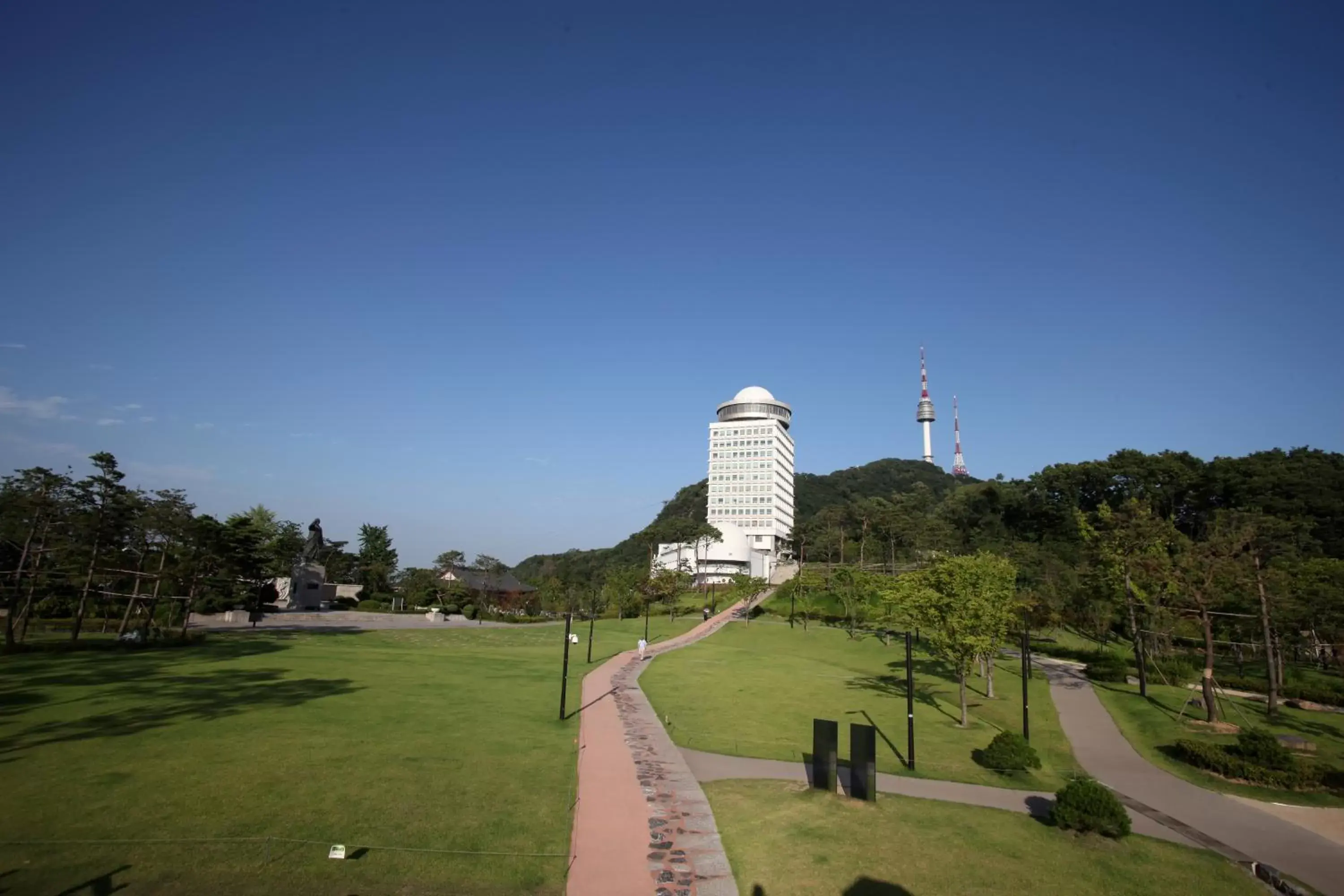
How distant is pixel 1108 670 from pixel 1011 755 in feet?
76.1

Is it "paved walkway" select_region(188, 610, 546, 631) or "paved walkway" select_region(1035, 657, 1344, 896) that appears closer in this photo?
"paved walkway" select_region(1035, 657, 1344, 896)

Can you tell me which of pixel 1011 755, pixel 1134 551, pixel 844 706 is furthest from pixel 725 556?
pixel 1011 755

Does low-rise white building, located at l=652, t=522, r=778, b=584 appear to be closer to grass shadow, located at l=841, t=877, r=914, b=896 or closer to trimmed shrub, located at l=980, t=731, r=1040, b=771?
trimmed shrub, located at l=980, t=731, r=1040, b=771

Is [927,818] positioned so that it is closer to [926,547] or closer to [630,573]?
[630,573]

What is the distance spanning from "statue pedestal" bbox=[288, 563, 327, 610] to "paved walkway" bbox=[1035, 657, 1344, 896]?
265ft

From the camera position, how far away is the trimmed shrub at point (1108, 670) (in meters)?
37.9

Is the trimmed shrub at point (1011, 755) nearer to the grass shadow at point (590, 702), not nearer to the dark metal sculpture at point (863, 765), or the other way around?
the dark metal sculpture at point (863, 765)

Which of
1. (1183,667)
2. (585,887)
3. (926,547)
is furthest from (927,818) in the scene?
(926,547)

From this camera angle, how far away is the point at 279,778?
1566cm

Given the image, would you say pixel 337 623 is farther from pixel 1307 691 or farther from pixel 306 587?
pixel 1307 691

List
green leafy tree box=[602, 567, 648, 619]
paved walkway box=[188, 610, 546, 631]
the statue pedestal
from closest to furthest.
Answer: paved walkway box=[188, 610, 546, 631] < green leafy tree box=[602, 567, 648, 619] < the statue pedestal

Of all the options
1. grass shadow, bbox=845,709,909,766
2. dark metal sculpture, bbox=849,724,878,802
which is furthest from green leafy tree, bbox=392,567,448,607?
dark metal sculpture, bbox=849,724,878,802

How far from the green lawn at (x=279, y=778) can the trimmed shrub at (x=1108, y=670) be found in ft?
95.3

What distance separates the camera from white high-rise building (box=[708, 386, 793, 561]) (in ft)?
523
